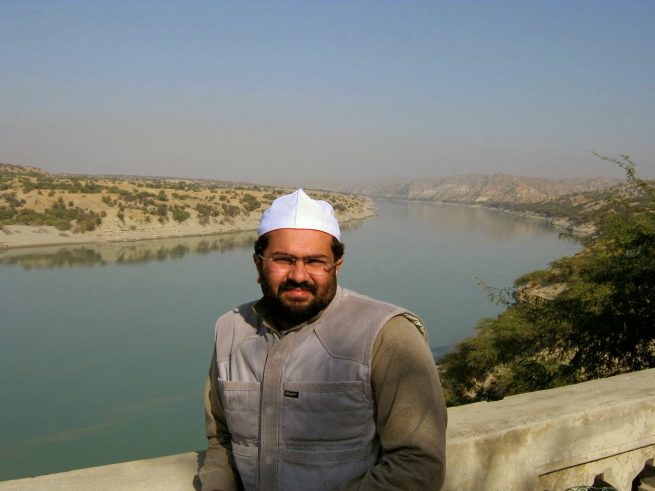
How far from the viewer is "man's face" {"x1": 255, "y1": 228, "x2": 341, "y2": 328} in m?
1.49

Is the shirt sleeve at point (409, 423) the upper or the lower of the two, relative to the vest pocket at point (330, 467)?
upper

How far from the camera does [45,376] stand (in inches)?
578

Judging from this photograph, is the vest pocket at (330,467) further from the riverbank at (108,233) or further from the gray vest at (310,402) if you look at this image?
the riverbank at (108,233)

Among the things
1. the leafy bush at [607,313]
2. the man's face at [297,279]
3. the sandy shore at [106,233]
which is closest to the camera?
the man's face at [297,279]

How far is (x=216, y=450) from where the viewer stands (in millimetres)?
1588

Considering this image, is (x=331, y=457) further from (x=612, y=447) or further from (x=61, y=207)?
(x=61, y=207)

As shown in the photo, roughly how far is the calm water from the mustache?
10.4 meters

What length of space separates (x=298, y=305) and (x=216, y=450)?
0.49 metres

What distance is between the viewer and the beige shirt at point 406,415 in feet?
4.19

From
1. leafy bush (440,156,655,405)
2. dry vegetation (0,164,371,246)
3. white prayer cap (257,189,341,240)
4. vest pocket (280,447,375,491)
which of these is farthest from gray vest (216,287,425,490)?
dry vegetation (0,164,371,246)

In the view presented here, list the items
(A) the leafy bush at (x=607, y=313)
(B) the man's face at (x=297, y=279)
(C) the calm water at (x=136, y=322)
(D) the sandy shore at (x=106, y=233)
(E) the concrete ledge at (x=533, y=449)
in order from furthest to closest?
(D) the sandy shore at (x=106, y=233)
(C) the calm water at (x=136, y=322)
(A) the leafy bush at (x=607, y=313)
(E) the concrete ledge at (x=533, y=449)
(B) the man's face at (x=297, y=279)

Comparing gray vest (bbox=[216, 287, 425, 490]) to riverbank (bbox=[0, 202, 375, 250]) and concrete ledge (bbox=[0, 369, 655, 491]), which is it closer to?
concrete ledge (bbox=[0, 369, 655, 491])

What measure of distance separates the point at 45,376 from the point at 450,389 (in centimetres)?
Answer: 1023

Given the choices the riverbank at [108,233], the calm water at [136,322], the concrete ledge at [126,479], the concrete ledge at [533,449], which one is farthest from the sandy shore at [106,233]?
the concrete ledge at [533,449]
